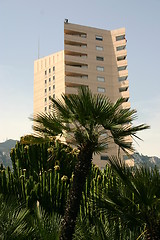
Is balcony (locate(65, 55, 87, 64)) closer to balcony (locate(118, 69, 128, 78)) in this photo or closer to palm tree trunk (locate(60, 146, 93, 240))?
balcony (locate(118, 69, 128, 78))

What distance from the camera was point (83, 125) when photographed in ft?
21.4

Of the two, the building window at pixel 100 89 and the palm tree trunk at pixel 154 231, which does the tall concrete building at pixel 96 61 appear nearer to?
the building window at pixel 100 89

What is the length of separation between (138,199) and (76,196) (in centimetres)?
194

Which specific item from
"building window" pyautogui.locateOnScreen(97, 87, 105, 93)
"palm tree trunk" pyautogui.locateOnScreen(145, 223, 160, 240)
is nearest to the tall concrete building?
"building window" pyautogui.locateOnScreen(97, 87, 105, 93)

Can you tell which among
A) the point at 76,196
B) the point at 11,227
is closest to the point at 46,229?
the point at 11,227

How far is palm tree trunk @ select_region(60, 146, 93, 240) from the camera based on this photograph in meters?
6.61

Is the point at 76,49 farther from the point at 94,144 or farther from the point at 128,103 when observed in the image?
the point at 94,144

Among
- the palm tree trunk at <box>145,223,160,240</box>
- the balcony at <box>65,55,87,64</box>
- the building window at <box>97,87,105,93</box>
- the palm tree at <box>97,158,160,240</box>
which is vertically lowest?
the palm tree trunk at <box>145,223,160,240</box>

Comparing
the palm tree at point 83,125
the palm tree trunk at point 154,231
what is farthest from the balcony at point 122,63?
the palm tree trunk at point 154,231

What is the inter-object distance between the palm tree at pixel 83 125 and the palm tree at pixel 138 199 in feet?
2.91

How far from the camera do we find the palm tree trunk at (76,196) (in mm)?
6609

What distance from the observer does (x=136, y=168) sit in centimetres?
547

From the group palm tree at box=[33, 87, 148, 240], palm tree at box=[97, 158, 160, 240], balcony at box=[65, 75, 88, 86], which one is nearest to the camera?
palm tree at box=[97, 158, 160, 240]

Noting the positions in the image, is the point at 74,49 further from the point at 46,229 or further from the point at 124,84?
the point at 46,229
